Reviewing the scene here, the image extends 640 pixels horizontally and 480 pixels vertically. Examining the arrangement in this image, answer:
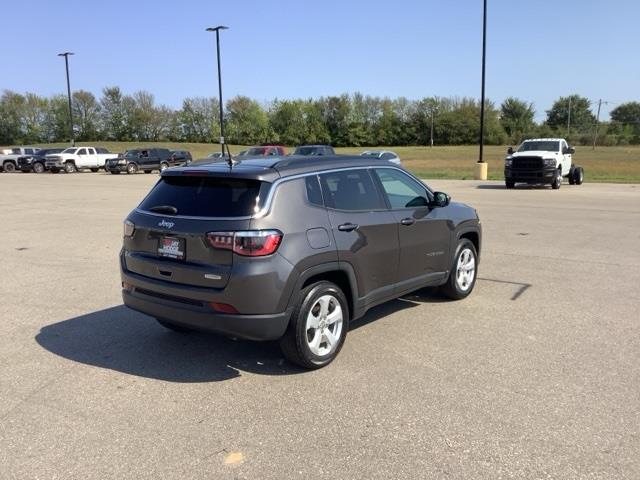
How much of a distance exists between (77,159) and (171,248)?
44.0 meters

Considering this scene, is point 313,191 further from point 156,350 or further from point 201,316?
point 156,350

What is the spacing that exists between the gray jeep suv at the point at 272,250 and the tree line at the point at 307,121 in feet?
354

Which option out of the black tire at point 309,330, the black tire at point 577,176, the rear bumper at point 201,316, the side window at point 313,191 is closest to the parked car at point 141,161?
the black tire at point 577,176

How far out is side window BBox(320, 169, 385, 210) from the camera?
15.8ft

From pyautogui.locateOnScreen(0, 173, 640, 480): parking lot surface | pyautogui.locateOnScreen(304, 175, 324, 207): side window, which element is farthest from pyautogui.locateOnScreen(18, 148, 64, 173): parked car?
pyautogui.locateOnScreen(304, 175, 324, 207): side window

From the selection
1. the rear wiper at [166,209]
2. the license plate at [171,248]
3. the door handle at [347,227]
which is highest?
the rear wiper at [166,209]

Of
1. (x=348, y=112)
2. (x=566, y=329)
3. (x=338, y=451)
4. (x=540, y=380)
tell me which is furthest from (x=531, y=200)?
(x=348, y=112)

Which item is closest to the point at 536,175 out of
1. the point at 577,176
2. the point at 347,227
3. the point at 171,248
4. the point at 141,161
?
the point at 577,176

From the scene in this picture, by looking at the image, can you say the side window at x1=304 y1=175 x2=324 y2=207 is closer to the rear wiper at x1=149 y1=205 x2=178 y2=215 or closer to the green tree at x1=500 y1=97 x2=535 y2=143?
the rear wiper at x1=149 y1=205 x2=178 y2=215

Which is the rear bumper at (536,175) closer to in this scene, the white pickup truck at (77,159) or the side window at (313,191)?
the side window at (313,191)

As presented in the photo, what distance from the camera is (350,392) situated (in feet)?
13.6

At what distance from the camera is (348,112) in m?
136

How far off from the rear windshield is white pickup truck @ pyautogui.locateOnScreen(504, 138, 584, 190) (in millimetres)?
21096

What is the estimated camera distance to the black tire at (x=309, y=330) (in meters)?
4.38
